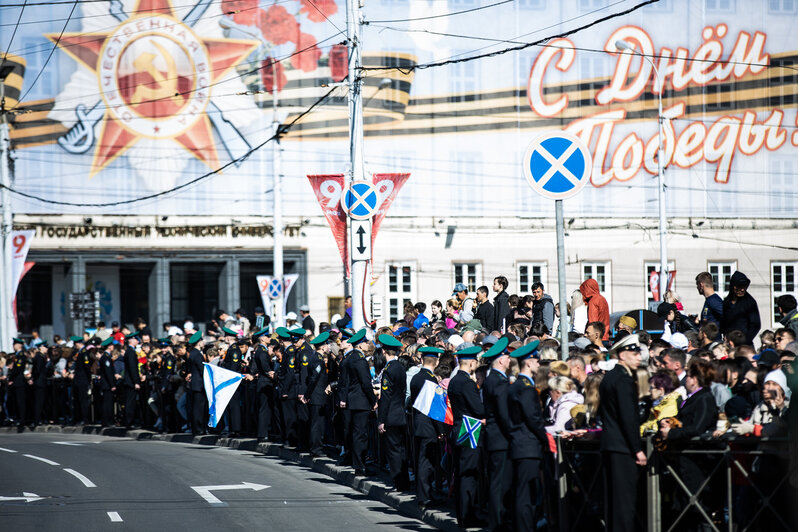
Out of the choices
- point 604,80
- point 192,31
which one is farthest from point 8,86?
point 604,80

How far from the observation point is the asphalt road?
1205cm

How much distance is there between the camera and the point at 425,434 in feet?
41.3

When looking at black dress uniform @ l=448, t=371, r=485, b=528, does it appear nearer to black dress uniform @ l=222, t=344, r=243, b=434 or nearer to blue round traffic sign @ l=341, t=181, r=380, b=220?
blue round traffic sign @ l=341, t=181, r=380, b=220

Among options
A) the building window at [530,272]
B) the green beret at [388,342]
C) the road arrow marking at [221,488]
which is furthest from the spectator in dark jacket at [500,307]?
the building window at [530,272]

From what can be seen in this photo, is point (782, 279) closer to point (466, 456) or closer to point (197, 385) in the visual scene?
point (197, 385)

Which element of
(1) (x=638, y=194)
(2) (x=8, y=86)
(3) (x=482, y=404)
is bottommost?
(3) (x=482, y=404)

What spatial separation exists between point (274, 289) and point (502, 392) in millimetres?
19716

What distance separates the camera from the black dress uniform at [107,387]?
25.6 meters

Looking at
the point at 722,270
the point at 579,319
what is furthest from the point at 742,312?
the point at 722,270

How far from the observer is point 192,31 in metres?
45.8

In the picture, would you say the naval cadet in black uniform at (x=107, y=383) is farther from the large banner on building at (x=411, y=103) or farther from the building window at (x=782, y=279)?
the building window at (x=782, y=279)

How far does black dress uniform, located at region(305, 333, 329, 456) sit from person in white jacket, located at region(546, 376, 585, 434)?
23.8ft

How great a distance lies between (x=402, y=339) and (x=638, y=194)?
33.4m

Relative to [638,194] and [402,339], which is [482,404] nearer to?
[402,339]
